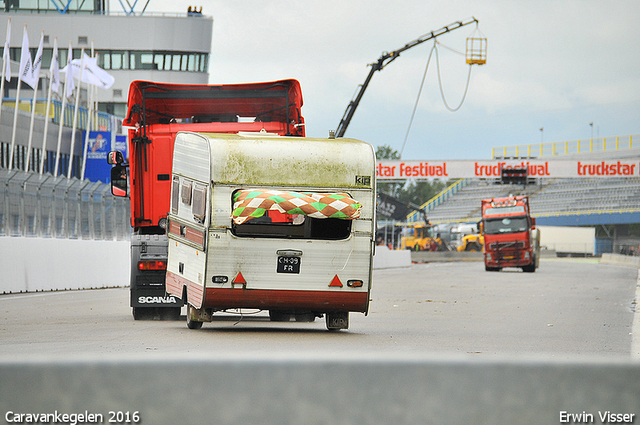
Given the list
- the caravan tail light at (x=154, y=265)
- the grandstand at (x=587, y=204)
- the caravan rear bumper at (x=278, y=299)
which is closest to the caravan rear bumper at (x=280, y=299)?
the caravan rear bumper at (x=278, y=299)

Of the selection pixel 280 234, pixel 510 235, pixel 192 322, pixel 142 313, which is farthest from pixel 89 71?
pixel 280 234

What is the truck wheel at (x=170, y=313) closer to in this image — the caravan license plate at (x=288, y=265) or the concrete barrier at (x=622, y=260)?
the caravan license plate at (x=288, y=265)

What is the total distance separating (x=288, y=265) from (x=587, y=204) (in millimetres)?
81704

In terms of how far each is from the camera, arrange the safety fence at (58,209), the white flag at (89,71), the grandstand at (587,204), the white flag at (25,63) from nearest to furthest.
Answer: the safety fence at (58,209) → the white flag at (25,63) → the white flag at (89,71) → the grandstand at (587,204)

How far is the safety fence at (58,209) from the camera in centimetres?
2067

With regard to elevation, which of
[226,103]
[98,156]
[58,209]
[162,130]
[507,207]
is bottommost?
[58,209]

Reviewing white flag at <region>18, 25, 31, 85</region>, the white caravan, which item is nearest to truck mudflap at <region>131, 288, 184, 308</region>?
the white caravan

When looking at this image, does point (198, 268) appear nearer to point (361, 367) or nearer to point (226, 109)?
point (226, 109)

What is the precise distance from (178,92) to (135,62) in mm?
64230

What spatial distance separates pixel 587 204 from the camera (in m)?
88.4

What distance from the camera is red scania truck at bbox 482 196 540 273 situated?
4581cm

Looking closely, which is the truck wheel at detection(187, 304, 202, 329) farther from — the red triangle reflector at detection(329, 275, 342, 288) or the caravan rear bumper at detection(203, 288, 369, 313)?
the red triangle reflector at detection(329, 275, 342, 288)

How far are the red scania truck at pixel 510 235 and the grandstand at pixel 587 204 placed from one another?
102 ft

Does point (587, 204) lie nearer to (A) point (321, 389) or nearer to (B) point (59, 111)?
(B) point (59, 111)
